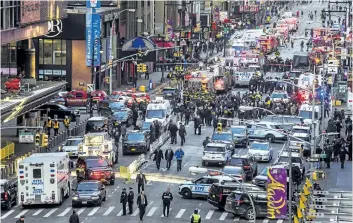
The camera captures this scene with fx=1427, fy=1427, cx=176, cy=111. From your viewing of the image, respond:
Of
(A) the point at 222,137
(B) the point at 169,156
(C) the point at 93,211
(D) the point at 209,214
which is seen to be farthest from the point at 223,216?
(A) the point at 222,137

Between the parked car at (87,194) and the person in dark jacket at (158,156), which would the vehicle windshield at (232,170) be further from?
the parked car at (87,194)

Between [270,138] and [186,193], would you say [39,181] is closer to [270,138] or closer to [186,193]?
[186,193]

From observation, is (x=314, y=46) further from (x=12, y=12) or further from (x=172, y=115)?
(x=12, y=12)

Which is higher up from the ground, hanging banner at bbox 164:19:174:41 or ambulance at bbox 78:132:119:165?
hanging banner at bbox 164:19:174:41

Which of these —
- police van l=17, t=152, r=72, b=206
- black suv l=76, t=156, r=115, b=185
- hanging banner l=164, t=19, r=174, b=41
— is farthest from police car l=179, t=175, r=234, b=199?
hanging banner l=164, t=19, r=174, b=41

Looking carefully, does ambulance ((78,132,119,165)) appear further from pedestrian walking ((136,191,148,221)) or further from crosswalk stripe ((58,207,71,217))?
pedestrian walking ((136,191,148,221))

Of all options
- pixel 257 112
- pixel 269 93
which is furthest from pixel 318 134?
pixel 269 93
